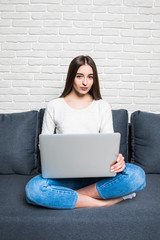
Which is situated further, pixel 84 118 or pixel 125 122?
pixel 125 122

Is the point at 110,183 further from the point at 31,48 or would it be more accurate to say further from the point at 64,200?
the point at 31,48

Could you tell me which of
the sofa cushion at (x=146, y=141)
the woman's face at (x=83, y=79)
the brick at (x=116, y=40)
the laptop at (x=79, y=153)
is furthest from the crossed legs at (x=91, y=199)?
the brick at (x=116, y=40)

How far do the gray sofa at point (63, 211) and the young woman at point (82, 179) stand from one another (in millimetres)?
64

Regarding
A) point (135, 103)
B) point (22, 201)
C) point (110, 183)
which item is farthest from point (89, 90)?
point (22, 201)

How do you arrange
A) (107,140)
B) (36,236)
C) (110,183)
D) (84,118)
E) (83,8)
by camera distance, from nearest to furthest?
1. (107,140)
2. (36,236)
3. (110,183)
4. (84,118)
5. (83,8)

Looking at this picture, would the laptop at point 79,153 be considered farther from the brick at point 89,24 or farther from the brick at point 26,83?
the brick at point 89,24

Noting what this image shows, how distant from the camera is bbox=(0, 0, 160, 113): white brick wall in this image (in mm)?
2211

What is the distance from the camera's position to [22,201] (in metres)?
1.43

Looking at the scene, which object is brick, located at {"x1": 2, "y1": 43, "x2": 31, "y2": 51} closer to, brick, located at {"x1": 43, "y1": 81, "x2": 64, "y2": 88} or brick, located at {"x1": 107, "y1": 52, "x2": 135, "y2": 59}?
brick, located at {"x1": 43, "y1": 81, "x2": 64, "y2": 88}

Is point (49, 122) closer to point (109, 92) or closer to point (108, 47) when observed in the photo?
point (109, 92)

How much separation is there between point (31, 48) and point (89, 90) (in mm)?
744

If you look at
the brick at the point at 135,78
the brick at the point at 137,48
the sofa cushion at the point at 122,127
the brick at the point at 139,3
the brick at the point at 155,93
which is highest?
the brick at the point at 139,3

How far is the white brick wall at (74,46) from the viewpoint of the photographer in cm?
221

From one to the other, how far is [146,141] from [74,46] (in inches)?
41.9
